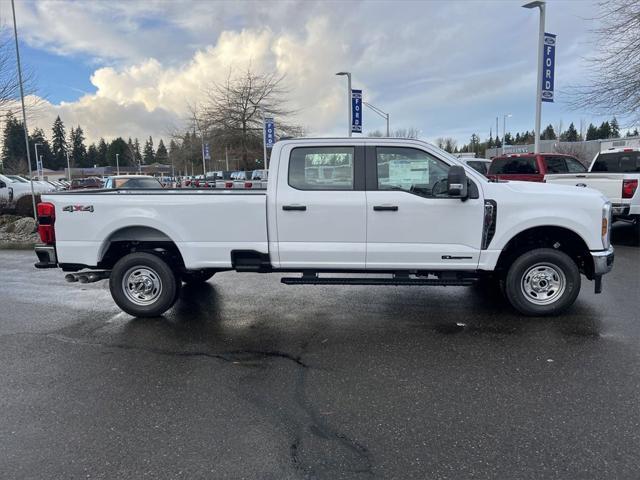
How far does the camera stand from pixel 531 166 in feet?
43.8

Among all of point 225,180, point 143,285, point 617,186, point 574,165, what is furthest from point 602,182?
point 225,180

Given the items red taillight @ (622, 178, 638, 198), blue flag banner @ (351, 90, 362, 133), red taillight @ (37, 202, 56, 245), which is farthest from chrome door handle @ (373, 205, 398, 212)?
blue flag banner @ (351, 90, 362, 133)

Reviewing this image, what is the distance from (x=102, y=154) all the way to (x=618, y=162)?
137 metres

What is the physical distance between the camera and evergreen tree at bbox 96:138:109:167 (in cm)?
12756

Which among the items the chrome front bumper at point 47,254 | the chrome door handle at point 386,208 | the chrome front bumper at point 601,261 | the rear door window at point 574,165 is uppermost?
the rear door window at point 574,165

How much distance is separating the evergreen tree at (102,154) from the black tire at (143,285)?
135082 millimetres

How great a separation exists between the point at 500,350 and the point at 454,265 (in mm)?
1134

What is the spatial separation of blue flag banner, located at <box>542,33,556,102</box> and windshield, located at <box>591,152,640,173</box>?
11.9ft

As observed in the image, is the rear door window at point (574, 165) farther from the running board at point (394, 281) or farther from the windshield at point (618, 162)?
the running board at point (394, 281)

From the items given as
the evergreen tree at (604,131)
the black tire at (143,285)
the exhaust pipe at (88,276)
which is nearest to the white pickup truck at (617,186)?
the black tire at (143,285)

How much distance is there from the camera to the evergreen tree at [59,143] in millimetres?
118438

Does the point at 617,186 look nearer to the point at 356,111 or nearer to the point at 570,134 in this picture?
the point at 356,111

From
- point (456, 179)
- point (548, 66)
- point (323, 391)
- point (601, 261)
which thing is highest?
point (548, 66)

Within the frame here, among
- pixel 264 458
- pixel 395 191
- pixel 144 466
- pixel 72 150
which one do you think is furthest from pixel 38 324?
pixel 72 150
